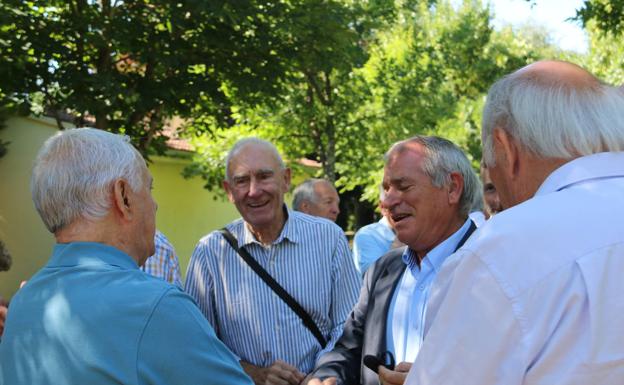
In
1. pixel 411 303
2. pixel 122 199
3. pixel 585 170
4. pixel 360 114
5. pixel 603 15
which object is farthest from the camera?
pixel 360 114

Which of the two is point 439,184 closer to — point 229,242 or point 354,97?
point 229,242

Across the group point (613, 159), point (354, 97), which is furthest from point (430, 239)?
point (354, 97)

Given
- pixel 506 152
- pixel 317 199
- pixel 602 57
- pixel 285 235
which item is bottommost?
pixel 317 199

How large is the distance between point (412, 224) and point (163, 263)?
5.26 ft

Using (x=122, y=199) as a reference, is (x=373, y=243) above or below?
below

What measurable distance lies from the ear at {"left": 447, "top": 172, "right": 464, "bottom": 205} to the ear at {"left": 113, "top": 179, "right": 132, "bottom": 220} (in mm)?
1681

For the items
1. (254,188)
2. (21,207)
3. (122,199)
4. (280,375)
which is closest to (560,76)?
(122,199)

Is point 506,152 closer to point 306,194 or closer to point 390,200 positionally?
point 390,200

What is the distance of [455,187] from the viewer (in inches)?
137

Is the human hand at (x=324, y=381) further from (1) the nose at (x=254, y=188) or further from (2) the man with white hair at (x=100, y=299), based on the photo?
(1) the nose at (x=254, y=188)

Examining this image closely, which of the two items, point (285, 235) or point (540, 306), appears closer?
point (540, 306)

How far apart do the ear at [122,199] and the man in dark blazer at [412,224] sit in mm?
1375

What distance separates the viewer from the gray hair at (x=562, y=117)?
1.83m

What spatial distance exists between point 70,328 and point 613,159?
150cm
